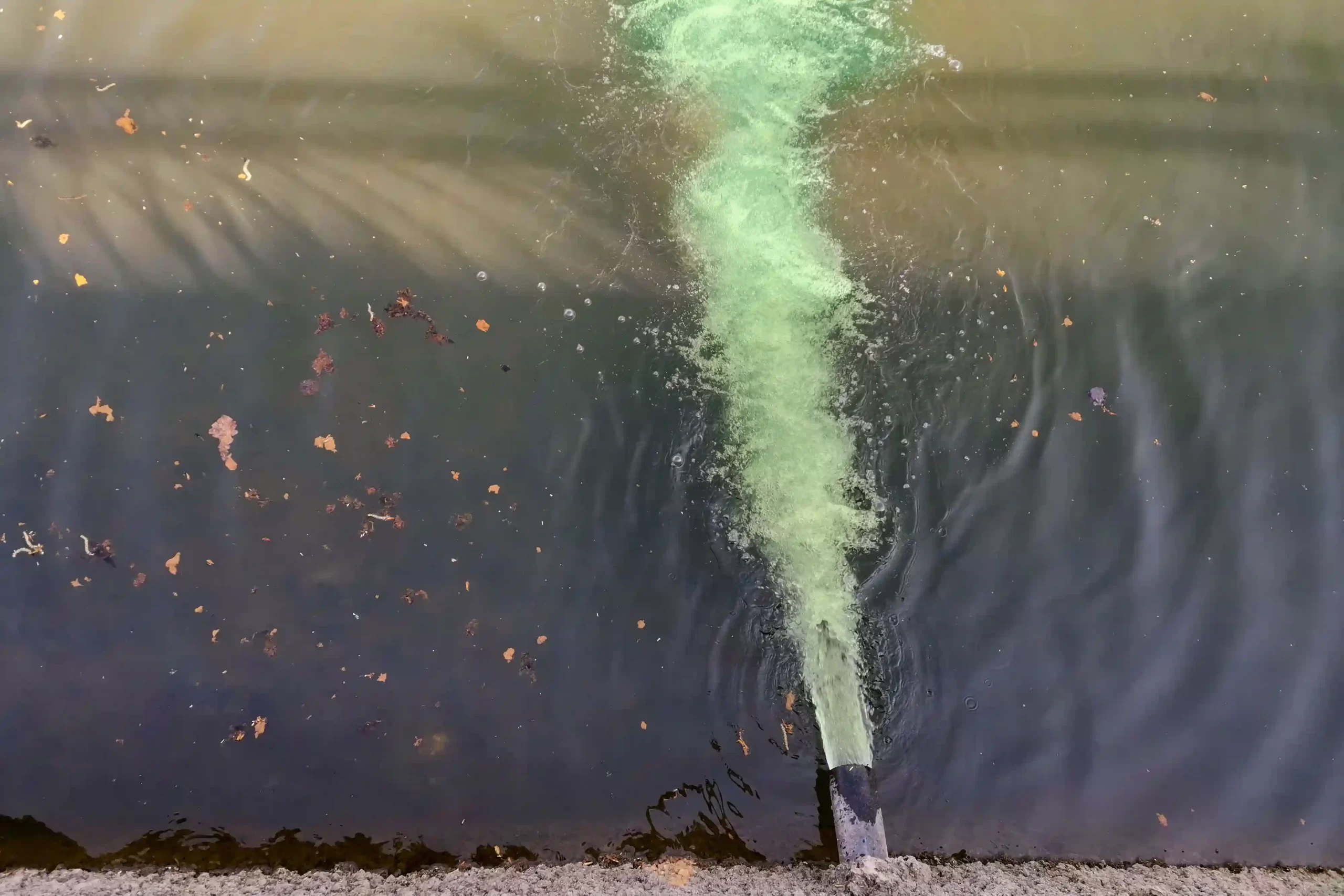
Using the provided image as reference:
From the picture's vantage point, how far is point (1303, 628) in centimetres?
253

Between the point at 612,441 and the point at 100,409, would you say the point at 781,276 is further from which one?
the point at 100,409

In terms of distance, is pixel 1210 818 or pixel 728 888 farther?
pixel 1210 818

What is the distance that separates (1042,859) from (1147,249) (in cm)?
240

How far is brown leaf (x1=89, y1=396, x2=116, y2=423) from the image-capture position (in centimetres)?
243

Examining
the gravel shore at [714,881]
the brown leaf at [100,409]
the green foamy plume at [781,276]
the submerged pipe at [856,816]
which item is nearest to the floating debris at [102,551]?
the brown leaf at [100,409]

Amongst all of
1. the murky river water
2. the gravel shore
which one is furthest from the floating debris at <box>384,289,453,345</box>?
the gravel shore

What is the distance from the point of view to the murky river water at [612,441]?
2.42 m

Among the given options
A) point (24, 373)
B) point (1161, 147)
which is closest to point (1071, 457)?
point (1161, 147)

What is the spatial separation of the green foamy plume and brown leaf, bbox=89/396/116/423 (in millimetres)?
2270

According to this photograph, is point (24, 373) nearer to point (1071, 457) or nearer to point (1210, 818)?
point (1071, 457)

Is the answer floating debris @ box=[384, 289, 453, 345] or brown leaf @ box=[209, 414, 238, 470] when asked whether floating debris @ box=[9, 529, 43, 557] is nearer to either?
brown leaf @ box=[209, 414, 238, 470]

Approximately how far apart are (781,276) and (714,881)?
7.42ft

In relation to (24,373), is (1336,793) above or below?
below

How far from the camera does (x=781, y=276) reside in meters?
2.50
